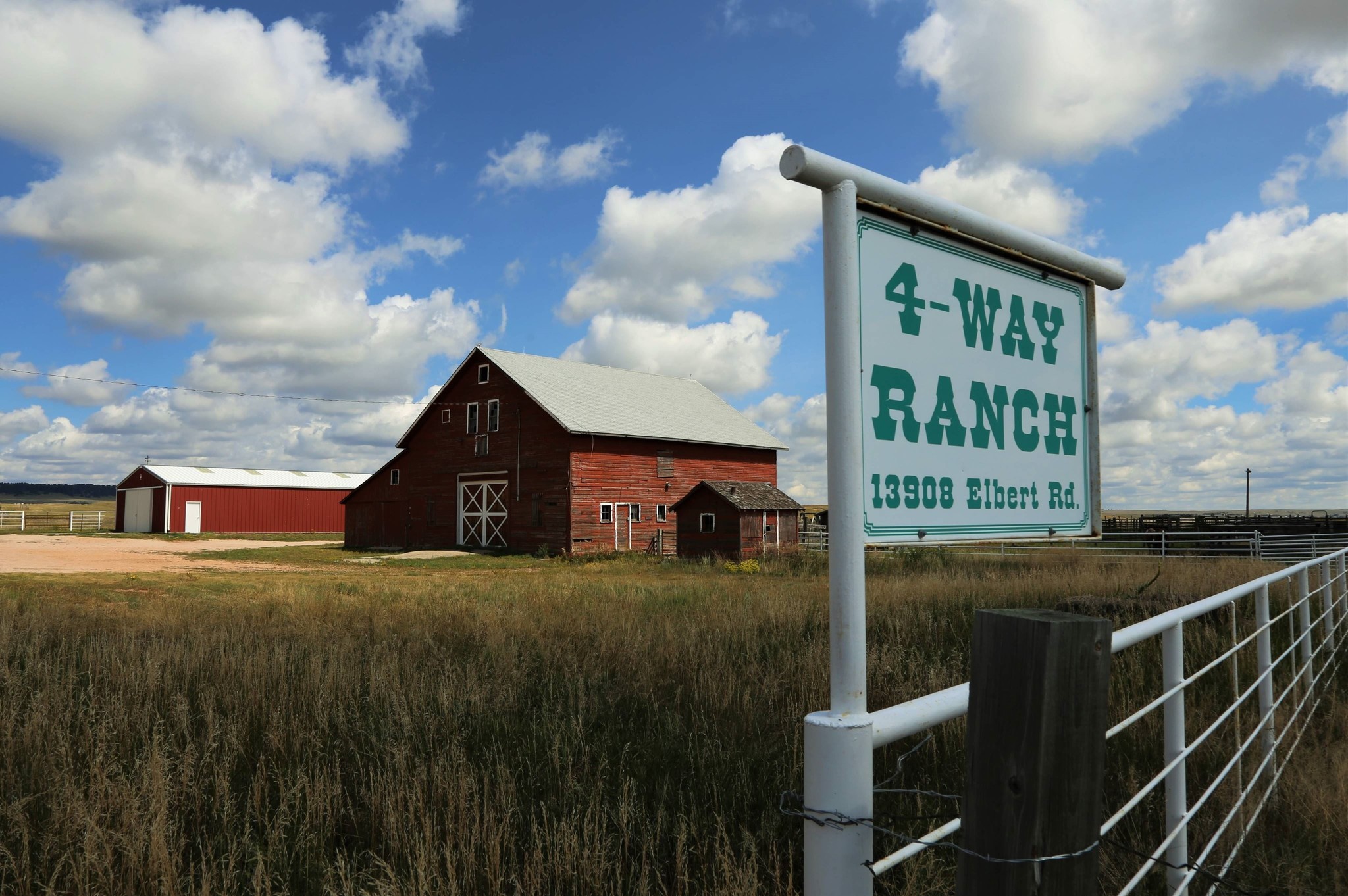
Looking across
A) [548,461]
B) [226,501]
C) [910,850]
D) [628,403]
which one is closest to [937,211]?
[910,850]

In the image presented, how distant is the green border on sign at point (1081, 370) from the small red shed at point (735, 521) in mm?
24403

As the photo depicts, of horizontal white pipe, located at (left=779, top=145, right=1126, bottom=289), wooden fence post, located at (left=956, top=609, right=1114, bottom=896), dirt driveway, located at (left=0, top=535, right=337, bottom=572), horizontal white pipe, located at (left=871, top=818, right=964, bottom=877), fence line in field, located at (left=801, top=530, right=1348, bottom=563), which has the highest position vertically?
horizontal white pipe, located at (left=779, top=145, right=1126, bottom=289)

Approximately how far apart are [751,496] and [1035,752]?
→ 89.1ft

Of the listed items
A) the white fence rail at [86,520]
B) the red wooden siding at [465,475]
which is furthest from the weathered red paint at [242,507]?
the red wooden siding at [465,475]

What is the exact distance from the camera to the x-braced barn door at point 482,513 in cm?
3291

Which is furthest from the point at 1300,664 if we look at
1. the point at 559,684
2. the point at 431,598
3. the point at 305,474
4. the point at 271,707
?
the point at 305,474

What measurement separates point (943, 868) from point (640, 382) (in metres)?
36.6

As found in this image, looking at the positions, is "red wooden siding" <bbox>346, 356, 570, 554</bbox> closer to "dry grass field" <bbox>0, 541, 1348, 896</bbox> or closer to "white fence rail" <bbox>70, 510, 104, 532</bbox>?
"dry grass field" <bbox>0, 541, 1348, 896</bbox>

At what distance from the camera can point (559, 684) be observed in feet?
21.5

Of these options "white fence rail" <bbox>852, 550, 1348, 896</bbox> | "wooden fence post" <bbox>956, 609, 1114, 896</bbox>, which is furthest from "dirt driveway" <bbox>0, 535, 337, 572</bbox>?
"wooden fence post" <bbox>956, 609, 1114, 896</bbox>

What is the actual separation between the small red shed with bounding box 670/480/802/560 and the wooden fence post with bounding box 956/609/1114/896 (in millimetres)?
25487

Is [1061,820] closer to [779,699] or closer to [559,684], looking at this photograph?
[779,699]

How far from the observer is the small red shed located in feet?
89.2

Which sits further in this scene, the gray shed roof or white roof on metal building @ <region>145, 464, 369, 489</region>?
white roof on metal building @ <region>145, 464, 369, 489</region>
